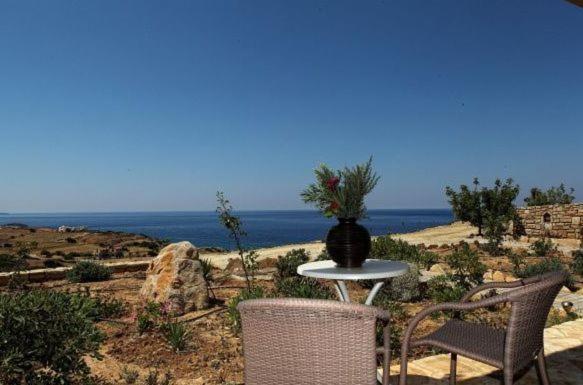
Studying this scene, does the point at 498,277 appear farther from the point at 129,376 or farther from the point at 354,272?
the point at 129,376

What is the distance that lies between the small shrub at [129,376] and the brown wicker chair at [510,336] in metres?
2.61

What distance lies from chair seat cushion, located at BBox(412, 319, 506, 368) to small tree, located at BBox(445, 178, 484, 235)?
20694 mm

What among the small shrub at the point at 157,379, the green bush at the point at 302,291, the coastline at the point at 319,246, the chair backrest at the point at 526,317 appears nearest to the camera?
the chair backrest at the point at 526,317

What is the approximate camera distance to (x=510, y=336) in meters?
2.23

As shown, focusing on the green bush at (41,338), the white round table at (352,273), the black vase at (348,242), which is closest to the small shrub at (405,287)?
the white round table at (352,273)

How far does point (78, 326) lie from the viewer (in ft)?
9.89

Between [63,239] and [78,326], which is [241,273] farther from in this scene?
[63,239]

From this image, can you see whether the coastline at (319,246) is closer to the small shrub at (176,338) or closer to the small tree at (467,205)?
the small tree at (467,205)

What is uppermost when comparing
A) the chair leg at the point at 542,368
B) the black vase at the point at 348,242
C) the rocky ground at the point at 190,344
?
the black vase at the point at 348,242

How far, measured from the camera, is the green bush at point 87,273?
9.36 metres

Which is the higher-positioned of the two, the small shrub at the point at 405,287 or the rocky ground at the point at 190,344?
the small shrub at the point at 405,287

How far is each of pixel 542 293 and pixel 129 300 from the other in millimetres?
6437

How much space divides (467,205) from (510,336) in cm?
2145

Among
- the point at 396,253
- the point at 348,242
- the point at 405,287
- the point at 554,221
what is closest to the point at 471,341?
the point at 348,242
